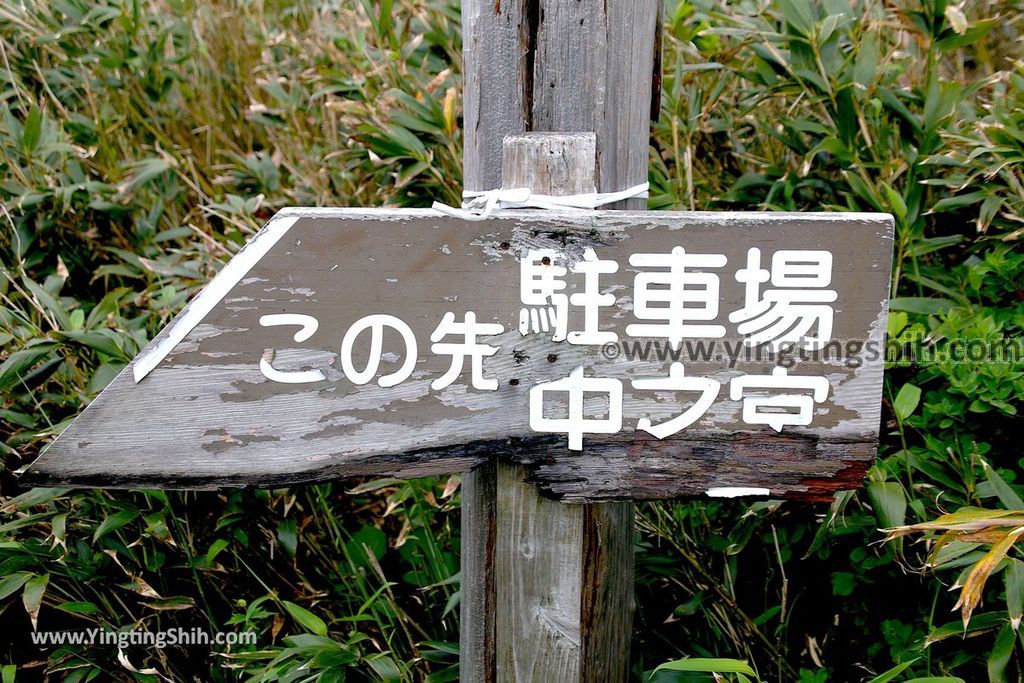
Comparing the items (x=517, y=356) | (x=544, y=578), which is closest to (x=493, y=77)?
(x=517, y=356)

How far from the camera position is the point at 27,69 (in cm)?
218

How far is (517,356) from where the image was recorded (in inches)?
38.0

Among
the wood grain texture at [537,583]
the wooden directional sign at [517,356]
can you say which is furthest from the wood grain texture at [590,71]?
the wood grain texture at [537,583]

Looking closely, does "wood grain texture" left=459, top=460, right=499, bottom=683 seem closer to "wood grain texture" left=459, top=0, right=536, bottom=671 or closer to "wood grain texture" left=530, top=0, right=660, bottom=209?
"wood grain texture" left=459, top=0, right=536, bottom=671

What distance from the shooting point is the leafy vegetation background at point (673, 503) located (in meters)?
1.35

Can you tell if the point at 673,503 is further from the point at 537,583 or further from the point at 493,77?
the point at 493,77

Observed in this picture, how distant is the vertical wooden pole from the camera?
100 centimetres

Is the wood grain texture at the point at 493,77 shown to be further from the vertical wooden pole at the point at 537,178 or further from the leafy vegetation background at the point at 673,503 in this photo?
the leafy vegetation background at the point at 673,503

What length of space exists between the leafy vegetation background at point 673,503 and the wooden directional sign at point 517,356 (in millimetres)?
347

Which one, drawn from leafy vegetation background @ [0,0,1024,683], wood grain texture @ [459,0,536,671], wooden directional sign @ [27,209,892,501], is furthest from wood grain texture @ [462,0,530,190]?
leafy vegetation background @ [0,0,1024,683]

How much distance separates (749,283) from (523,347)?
0.90 ft

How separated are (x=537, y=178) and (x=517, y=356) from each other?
22 centimetres

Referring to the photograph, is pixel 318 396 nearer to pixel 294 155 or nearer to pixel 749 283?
pixel 749 283

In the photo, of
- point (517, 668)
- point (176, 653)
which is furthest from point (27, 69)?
point (517, 668)
